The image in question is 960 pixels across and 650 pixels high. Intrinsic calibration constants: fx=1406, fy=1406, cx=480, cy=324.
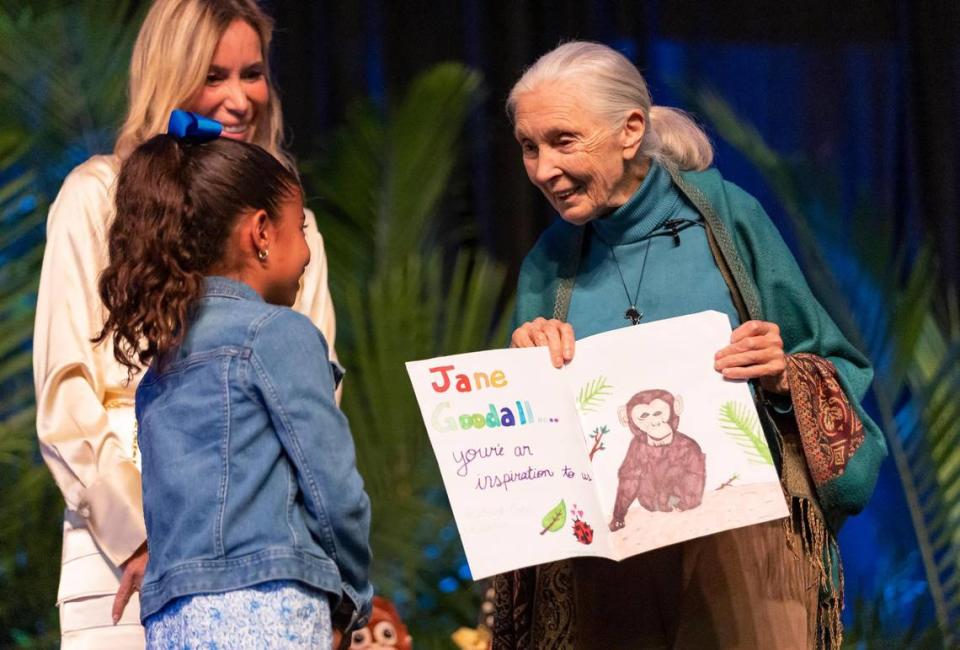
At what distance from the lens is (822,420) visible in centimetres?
234

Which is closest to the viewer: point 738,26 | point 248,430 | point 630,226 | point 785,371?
point 248,430

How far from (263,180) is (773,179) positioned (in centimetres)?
238

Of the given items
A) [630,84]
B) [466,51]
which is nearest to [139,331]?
[630,84]

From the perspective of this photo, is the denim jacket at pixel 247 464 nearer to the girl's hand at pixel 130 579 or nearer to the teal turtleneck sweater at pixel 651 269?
the girl's hand at pixel 130 579

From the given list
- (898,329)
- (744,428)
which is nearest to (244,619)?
(744,428)

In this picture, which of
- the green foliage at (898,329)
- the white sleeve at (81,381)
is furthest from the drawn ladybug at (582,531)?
the green foliage at (898,329)

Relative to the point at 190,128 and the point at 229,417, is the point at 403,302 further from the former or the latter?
the point at 229,417

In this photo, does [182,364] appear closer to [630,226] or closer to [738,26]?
[630,226]

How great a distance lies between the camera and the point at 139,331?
6.48ft

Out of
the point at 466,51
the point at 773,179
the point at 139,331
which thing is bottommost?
the point at 139,331

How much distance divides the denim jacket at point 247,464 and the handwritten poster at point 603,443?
0.24m

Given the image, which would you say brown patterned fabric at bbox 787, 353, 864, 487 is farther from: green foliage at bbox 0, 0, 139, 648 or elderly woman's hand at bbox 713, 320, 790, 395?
green foliage at bbox 0, 0, 139, 648

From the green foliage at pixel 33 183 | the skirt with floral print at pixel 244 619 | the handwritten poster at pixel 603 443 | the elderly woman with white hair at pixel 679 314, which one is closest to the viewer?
the skirt with floral print at pixel 244 619

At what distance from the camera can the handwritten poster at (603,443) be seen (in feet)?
7.00
